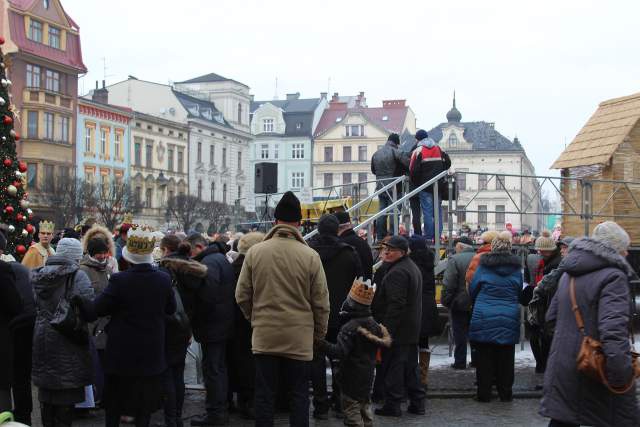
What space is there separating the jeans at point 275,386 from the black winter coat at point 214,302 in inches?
59.2

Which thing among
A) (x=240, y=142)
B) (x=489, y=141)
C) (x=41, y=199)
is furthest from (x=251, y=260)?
(x=489, y=141)

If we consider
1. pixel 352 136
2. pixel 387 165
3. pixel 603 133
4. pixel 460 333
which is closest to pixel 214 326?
pixel 460 333

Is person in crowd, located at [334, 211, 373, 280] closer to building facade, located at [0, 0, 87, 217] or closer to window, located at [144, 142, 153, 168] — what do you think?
building facade, located at [0, 0, 87, 217]

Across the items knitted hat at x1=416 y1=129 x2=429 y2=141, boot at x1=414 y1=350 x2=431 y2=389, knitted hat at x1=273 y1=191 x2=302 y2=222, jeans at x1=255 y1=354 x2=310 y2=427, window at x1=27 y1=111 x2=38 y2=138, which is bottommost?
boot at x1=414 y1=350 x2=431 y2=389

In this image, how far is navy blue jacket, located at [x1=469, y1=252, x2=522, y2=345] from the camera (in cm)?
921

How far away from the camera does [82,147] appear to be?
56.8 metres

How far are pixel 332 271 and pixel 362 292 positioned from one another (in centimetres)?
92

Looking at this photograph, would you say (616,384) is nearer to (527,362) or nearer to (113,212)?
(527,362)

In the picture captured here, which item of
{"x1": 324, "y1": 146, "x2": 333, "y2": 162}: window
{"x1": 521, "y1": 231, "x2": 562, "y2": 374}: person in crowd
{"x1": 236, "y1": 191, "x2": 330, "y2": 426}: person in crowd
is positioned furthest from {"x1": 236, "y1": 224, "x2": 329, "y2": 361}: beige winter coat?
{"x1": 324, "y1": 146, "x2": 333, "y2": 162}: window

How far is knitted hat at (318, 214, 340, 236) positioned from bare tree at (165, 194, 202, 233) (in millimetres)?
53868

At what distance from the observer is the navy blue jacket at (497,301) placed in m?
9.21

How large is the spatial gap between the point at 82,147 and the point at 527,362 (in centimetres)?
4877

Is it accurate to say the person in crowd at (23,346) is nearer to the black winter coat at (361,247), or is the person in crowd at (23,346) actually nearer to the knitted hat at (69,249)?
the knitted hat at (69,249)

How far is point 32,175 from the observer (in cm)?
4950
